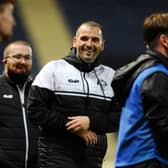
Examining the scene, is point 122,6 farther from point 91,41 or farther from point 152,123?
point 152,123

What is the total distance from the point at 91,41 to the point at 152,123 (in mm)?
936

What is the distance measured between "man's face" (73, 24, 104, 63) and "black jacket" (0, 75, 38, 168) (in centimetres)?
47

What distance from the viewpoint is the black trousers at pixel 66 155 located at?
108 inches

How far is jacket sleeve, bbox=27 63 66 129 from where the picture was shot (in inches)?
107

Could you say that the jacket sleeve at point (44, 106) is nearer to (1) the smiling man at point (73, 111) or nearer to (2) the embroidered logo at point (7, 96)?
(1) the smiling man at point (73, 111)

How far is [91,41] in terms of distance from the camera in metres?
2.88

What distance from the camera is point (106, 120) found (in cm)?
284

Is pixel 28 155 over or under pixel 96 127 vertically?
under

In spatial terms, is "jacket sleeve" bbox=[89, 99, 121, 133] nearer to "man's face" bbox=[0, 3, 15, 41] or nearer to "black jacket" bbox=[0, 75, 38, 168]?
"black jacket" bbox=[0, 75, 38, 168]

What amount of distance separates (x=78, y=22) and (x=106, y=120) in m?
2.65

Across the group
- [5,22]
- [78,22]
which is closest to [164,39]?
[5,22]

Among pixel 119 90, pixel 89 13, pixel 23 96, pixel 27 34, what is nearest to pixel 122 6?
pixel 89 13

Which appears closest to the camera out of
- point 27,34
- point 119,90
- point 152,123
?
point 152,123

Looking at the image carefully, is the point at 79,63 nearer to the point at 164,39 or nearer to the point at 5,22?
the point at 164,39
